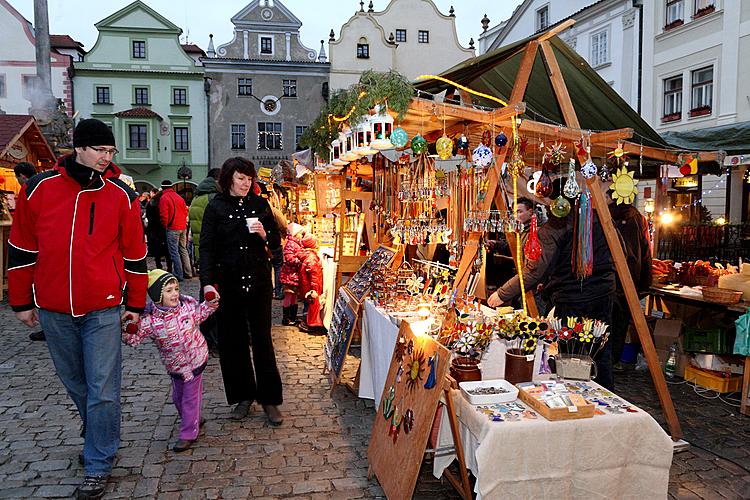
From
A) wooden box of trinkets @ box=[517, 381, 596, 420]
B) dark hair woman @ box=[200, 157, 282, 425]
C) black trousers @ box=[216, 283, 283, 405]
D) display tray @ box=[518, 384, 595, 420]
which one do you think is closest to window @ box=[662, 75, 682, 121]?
dark hair woman @ box=[200, 157, 282, 425]

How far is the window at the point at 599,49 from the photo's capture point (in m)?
18.7

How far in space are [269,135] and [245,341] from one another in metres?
26.0

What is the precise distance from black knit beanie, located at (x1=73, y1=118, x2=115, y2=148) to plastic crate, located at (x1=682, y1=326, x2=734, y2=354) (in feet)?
16.4

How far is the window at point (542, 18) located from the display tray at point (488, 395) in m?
21.9

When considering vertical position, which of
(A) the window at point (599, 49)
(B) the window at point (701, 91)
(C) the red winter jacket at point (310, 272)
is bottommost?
(C) the red winter jacket at point (310, 272)

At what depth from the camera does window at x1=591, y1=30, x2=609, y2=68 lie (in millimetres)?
18734

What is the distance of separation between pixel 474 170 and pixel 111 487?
123 inches

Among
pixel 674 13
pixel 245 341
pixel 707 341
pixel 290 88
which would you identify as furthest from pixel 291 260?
pixel 290 88

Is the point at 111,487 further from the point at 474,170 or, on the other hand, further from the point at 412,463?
the point at 474,170

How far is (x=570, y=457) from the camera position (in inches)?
97.3

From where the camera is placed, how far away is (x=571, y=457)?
97.3 inches

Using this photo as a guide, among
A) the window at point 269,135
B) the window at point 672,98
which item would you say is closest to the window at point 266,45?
the window at point 269,135

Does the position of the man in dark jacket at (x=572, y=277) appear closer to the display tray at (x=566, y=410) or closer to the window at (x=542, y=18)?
the display tray at (x=566, y=410)

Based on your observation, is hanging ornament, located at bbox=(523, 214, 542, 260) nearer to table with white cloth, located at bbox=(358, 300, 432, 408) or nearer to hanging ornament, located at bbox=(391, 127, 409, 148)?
table with white cloth, located at bbox=(358, 300, 432, 408)
